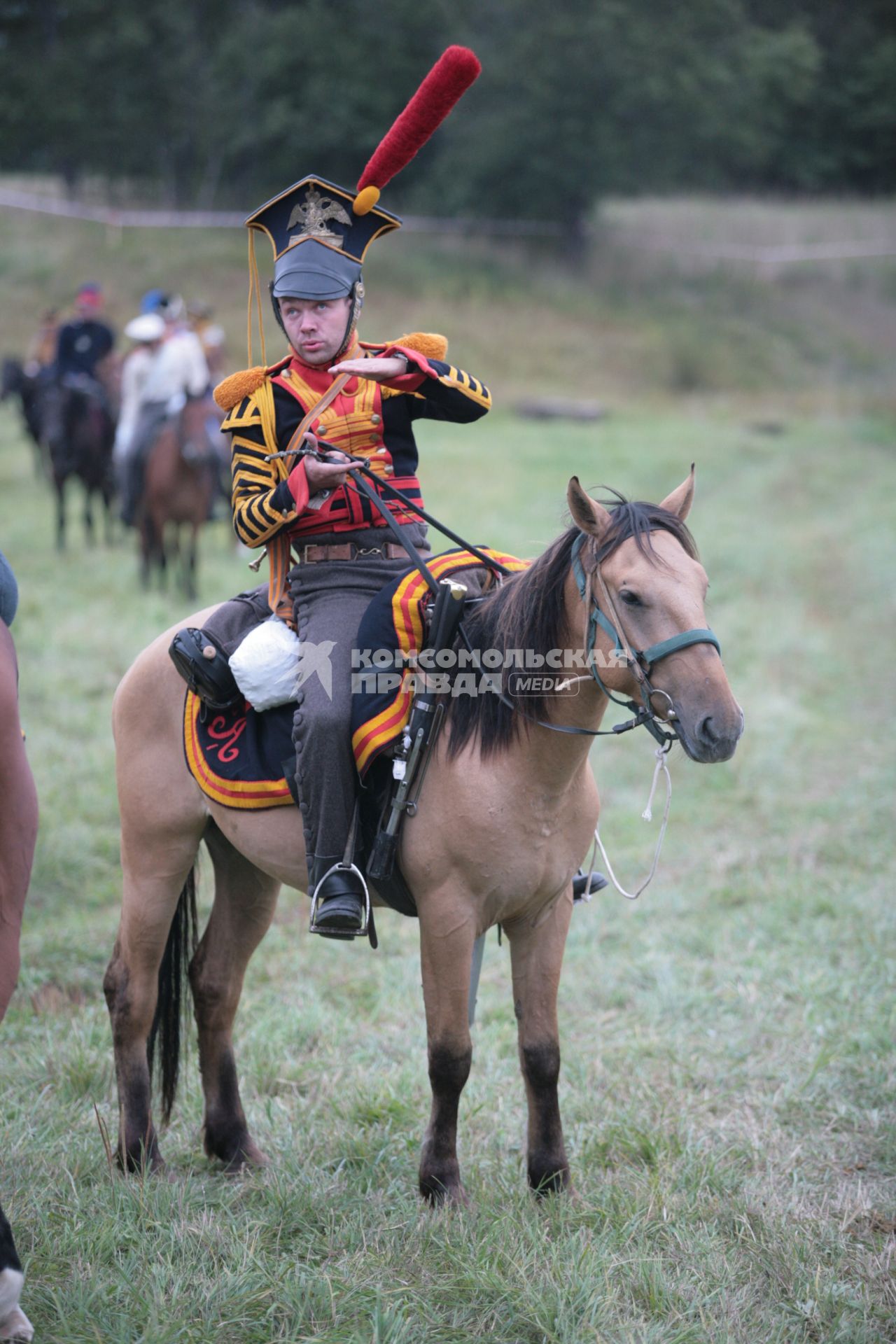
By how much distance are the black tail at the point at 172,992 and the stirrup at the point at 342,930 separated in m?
0.75

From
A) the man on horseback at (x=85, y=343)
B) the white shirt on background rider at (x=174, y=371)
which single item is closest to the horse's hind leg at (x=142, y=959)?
the white shirt on background rider at (x=174, y=371)

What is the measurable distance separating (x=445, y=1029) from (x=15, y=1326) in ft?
3.92

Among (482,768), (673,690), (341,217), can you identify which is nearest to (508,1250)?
(482,768)

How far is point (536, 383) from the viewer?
992 inches

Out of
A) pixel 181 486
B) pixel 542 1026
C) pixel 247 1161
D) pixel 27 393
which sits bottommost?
pixel 247 1161

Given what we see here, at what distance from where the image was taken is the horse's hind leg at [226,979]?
3.78 meters

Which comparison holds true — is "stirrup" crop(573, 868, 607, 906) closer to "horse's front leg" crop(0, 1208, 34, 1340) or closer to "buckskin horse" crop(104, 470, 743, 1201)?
"buckskin horse" crop(104, 470, 743, 1201)

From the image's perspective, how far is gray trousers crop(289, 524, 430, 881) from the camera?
10.3 feet

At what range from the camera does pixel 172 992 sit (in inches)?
153

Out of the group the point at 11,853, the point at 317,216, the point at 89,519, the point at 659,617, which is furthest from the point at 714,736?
the point at 89,519

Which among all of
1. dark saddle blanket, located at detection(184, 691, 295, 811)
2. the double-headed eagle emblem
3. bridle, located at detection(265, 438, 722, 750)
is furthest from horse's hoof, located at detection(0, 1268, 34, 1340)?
the double-headed eagle emblem

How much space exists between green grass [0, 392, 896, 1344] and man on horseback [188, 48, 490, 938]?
887 millimetres

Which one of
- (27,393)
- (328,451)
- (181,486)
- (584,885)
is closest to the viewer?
(328,451)

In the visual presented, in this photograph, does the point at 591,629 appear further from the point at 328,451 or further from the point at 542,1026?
the point at 542,1026
